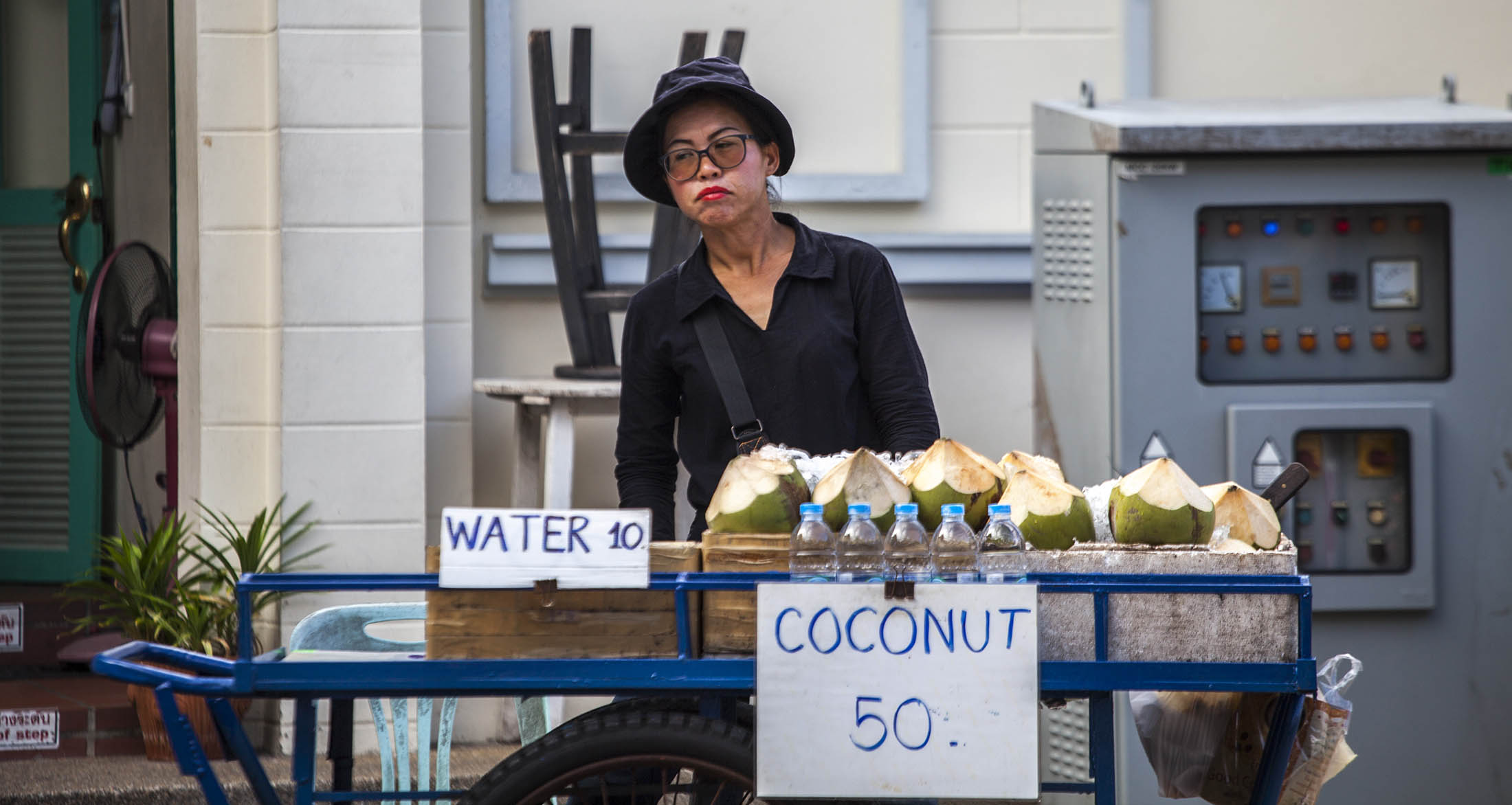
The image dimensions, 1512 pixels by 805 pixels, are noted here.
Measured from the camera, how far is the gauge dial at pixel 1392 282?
3.68 meters

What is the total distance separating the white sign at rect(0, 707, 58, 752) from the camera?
14.3 feet

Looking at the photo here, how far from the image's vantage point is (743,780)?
5.92ft

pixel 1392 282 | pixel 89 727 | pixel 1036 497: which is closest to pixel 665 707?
pixel 1036 497

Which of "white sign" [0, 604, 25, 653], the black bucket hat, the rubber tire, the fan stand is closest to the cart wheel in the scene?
the rubber tire

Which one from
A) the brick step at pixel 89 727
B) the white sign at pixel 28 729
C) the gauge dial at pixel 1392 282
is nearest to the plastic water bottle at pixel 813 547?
the gauge dial at pixel 1392 282

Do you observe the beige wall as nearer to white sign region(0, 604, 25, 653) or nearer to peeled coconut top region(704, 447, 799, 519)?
peeled coconut top region(704, 447, 799, 519)

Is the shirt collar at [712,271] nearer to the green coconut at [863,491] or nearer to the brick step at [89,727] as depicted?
the green coconut at [863,491]

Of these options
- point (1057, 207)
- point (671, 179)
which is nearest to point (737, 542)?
point (671, 179)

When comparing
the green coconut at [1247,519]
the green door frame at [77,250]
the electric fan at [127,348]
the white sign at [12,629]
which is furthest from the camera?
the green door frame at [77,250]

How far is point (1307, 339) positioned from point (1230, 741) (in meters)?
1.84

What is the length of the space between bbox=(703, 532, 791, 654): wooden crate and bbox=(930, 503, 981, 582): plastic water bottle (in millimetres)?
188

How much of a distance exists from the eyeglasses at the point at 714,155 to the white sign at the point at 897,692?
1.03 m

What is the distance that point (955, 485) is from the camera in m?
1.95

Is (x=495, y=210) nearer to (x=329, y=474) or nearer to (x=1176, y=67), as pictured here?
(x=329, y=474)
